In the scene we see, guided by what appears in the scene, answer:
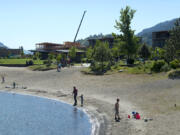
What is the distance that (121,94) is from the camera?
1070 inches

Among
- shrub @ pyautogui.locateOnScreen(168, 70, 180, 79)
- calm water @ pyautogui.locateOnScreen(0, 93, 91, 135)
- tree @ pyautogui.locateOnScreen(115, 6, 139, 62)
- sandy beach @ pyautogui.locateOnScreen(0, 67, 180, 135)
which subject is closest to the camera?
sandy beach @ pyautogui.locateOnScreen(0, 67, 180, 135)

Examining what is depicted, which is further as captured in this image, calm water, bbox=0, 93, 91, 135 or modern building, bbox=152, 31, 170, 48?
modern building, bbox=152, 31, 170, 48

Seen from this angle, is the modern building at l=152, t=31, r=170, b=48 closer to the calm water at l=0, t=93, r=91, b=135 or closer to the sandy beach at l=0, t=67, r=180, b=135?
the sandy beach at l=0, t=67, r=180, b=135

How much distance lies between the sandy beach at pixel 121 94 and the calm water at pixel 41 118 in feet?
4.83

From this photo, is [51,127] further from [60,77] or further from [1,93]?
[60,77]

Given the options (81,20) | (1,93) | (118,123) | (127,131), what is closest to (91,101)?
(118,123)

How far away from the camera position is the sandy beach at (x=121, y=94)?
627 inches

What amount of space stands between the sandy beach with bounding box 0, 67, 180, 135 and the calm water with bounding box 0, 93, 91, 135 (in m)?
1.47

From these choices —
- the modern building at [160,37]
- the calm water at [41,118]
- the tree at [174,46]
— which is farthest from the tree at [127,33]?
the modern building at [160,37]

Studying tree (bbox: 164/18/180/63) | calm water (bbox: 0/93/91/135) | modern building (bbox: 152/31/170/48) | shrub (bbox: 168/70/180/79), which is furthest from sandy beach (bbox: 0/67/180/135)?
modern building (bbox: 152/31/170/48)

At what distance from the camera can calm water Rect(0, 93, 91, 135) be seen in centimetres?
1647

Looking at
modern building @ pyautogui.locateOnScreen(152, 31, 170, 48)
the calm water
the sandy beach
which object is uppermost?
modern building @ pyautogui.locateOnScreen(152, 31, 170, 48)

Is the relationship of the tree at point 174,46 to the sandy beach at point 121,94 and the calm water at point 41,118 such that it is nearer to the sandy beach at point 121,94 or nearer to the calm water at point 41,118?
the sandy beach at point 121,94

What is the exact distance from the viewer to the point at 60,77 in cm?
3978
